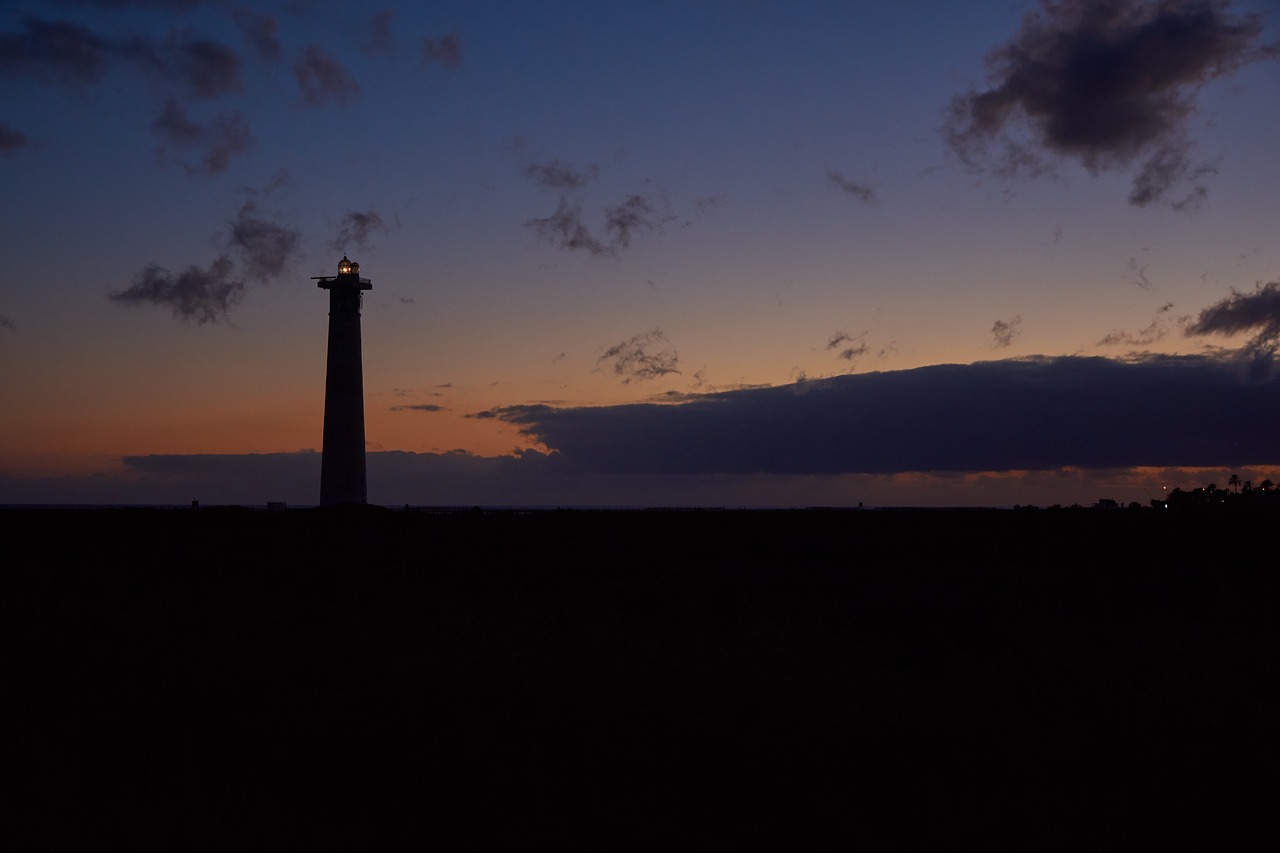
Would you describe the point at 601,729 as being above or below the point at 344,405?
below

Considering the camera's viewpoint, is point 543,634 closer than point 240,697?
No

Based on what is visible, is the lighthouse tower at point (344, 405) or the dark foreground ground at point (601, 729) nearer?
the dark foreground ground at point (601, 729)

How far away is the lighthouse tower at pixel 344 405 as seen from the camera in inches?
1977

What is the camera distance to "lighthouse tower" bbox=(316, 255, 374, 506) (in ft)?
165

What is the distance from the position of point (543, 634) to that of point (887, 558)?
53.4ft

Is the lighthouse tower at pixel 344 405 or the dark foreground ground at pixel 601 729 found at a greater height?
the lighthouse tower at pixel 344 405

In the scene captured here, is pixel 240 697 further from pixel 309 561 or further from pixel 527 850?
pixel 309 561

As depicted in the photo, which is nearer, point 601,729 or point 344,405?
point 601,729

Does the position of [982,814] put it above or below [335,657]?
below

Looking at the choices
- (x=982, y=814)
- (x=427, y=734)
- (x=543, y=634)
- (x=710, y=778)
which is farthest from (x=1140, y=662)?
(x=427, y=734)

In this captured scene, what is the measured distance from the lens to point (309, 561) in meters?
20.5

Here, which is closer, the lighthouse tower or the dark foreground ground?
the dark foreground ground

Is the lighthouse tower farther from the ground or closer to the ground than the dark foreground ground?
farther from the ground

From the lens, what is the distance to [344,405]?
50.4 m
